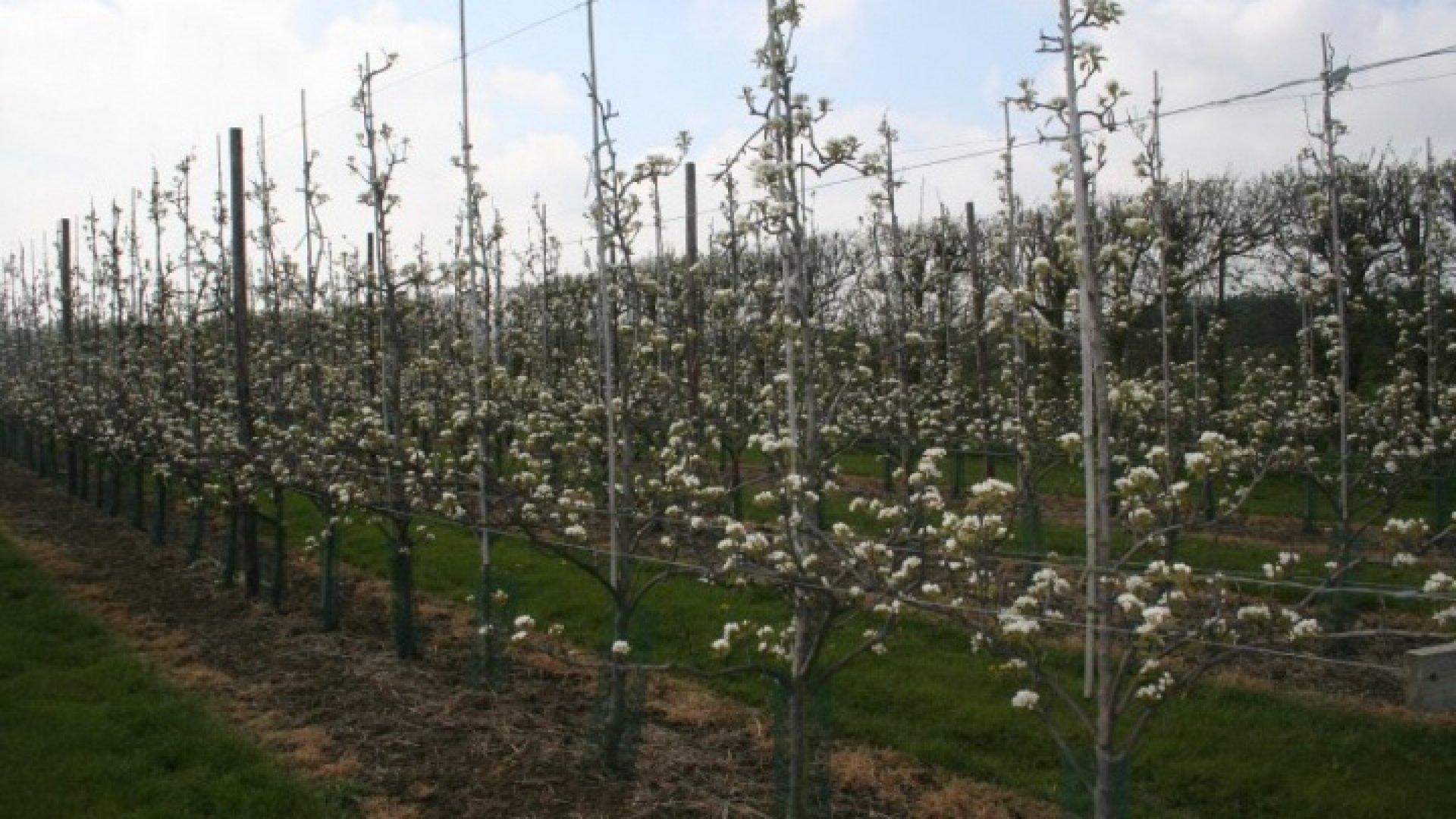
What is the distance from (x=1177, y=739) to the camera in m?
8.37

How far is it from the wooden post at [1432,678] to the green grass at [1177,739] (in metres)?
3.94

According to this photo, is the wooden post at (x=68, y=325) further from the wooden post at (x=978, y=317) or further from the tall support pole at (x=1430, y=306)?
the tall support pole at (x=1430, y=306)

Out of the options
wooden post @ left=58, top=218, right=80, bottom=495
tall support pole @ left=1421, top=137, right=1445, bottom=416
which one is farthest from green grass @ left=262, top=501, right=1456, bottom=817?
wooden post @ left=58, top=218, right=80, bottom=495

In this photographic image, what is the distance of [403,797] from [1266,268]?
22870 mm

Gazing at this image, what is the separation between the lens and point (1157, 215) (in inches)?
424

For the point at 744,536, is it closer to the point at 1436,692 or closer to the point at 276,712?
the point at 1436,692

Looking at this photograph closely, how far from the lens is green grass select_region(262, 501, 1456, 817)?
7.51 meters

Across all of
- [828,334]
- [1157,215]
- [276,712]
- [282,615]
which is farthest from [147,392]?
[1157,215]

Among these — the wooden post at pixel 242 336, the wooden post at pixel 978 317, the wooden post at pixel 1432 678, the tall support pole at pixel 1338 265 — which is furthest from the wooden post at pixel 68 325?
the wooden post at pixel 1432 678

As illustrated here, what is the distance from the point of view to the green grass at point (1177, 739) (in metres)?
7.51

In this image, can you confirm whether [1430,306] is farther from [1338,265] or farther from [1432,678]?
[1432,678]

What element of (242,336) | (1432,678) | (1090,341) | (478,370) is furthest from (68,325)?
(1432,678)

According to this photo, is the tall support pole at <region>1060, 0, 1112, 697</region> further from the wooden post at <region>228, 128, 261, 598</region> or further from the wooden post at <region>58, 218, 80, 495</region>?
the wooden post at <region>58, 218, 80, 495</region>

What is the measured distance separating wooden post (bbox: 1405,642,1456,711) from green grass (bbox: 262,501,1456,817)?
3.94 metres
